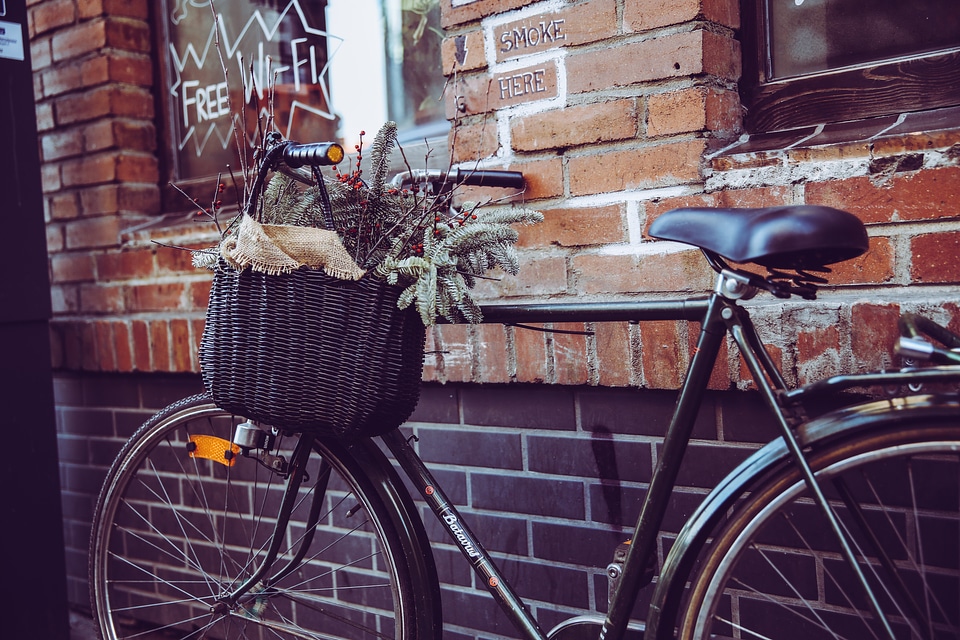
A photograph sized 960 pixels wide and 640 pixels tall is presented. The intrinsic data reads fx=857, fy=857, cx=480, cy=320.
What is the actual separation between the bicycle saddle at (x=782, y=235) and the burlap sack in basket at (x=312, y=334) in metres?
0.51

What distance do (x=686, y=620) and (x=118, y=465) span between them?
1298mm

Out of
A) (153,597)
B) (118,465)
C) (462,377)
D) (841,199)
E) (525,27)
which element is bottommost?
(153,597)

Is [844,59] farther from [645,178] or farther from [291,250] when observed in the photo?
[291,250]

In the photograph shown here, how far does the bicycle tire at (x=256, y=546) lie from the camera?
1.57m

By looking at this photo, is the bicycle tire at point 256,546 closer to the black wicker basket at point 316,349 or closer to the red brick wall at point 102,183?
the black wicker basket at point 316,349

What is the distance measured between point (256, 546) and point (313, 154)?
143 centimetres

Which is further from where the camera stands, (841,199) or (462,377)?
(462,377)

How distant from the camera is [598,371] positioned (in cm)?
173

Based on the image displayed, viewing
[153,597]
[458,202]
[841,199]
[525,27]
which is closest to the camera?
[841,199]

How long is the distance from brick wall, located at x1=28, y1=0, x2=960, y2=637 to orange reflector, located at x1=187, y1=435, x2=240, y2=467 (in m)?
0.47

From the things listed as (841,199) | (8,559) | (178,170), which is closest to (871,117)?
(841,199)

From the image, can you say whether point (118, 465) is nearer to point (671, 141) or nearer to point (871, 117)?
point (671, 141)

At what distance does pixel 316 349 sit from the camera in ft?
4.54

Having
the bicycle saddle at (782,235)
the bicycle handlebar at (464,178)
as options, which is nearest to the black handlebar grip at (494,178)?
the bicycle handlebar at (464,178)
